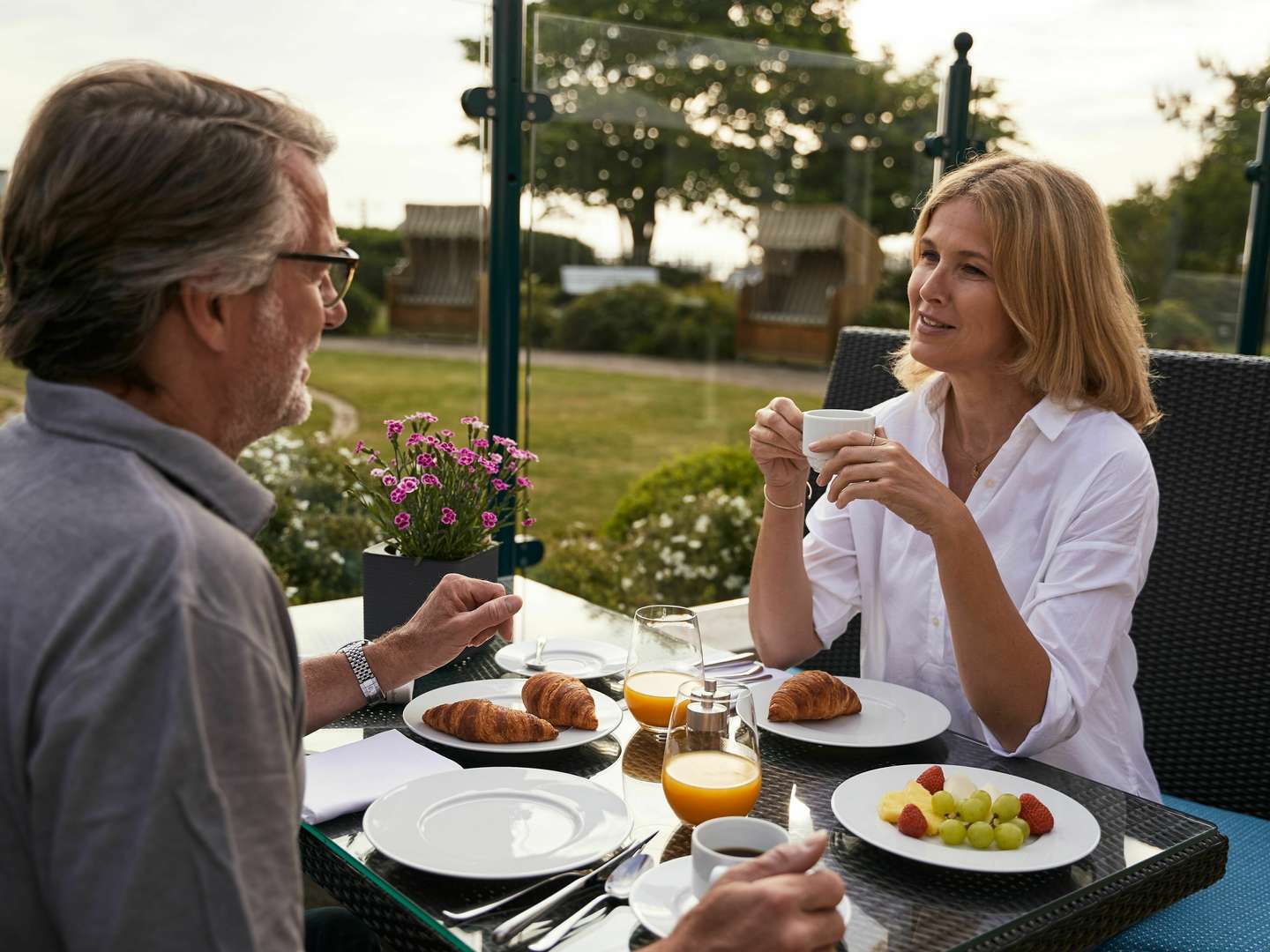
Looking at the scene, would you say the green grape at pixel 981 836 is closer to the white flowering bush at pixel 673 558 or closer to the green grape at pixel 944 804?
the green grape at pixel 944 804

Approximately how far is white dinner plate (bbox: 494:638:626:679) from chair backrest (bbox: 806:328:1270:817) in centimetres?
126

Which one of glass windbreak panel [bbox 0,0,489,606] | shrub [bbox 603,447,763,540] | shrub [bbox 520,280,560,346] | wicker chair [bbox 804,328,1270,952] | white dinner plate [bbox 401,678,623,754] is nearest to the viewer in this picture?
white dinner plate [bbox 401,678,623,754]

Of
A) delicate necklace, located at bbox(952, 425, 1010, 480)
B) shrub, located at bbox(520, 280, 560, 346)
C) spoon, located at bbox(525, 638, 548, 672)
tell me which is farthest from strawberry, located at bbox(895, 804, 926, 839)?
shrub, located at bbox(520, 280, 560, 346)

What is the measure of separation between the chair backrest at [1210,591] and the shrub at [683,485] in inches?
118

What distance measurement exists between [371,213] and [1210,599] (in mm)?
2697

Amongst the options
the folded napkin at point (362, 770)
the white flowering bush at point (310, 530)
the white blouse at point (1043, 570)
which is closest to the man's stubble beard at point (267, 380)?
the folded napkin at point (362, 770)

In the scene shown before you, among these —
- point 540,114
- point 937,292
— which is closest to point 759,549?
point 937,292

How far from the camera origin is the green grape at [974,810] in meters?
1.43

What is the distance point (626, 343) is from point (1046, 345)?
10.2 ft

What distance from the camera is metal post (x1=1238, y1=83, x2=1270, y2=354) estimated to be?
16.3 ft

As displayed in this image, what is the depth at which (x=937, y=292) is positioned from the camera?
2242 millimetres

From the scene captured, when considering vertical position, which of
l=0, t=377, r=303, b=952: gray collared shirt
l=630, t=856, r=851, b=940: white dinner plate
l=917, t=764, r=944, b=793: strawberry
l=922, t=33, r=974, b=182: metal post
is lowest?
l=630, t=856, r=851, b=940: white dinner plate

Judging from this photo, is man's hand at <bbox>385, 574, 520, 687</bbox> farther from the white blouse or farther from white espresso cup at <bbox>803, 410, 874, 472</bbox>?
the white blouse

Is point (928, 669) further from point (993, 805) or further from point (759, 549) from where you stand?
point (993, 805)
